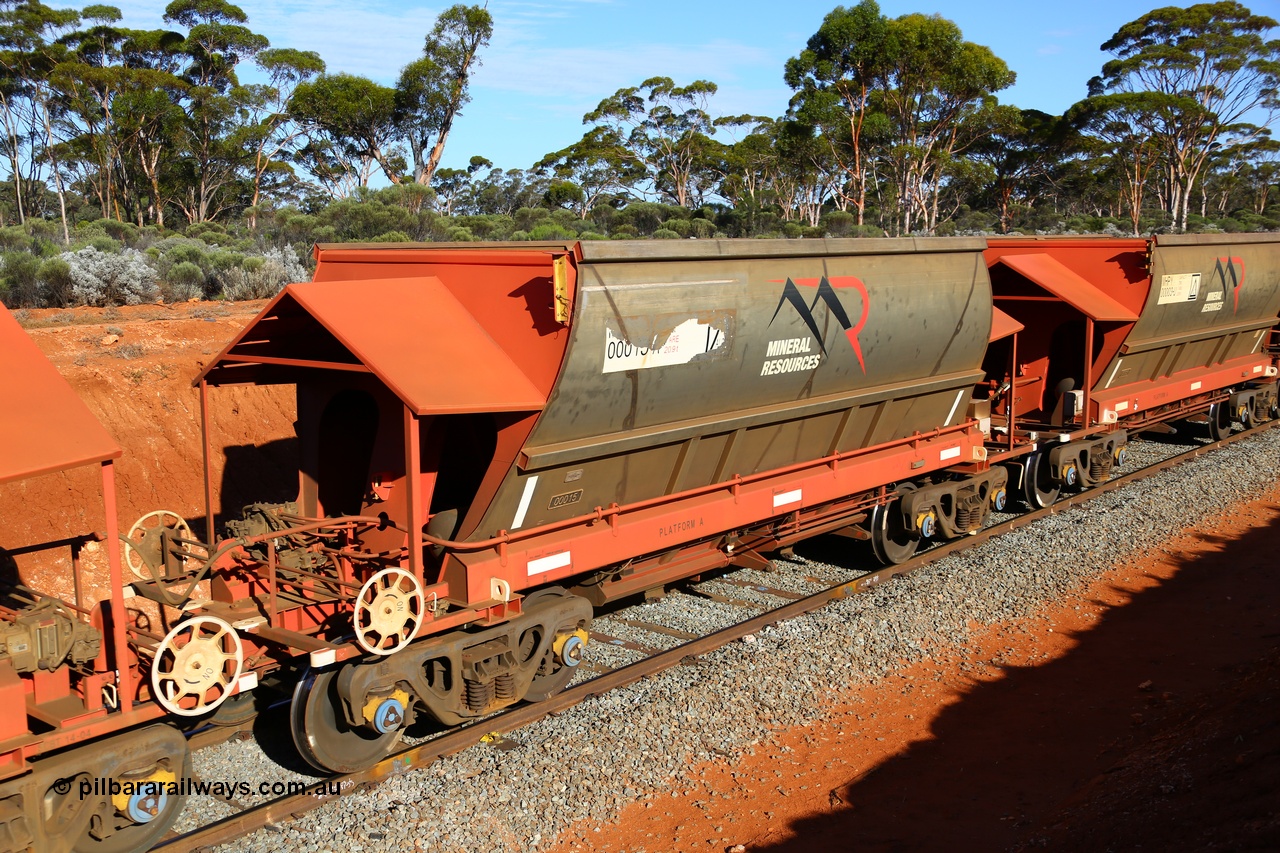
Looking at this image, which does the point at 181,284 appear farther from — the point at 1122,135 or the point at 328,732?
the point at 1122,135

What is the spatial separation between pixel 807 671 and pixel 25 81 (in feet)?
147

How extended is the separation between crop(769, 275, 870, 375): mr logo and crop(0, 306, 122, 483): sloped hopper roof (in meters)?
5.11

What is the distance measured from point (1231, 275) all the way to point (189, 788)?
16.2 meters

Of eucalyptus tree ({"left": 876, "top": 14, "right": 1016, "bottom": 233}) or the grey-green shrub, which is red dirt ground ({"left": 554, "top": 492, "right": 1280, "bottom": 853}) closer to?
the grey-green shrub

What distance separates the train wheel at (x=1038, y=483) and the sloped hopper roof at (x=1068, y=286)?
1954 mm

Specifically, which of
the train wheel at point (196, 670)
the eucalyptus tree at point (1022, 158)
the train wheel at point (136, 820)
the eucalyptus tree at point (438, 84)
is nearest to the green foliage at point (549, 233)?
the eucalyptus tree at point (438, 84)

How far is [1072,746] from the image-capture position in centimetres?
695

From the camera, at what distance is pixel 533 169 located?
6325 centimetres

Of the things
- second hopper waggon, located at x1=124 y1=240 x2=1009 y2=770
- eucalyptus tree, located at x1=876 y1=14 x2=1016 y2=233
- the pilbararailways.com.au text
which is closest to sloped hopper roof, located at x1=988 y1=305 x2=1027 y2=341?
second hopper waggon, located at x1=124 y1=240 x2=1009 y2=770

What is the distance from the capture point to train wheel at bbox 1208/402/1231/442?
17.2 m

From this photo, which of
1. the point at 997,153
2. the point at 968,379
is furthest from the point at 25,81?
the point at 997,153

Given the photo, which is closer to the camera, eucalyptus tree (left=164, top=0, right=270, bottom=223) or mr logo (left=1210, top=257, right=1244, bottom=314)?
mr logo (left=1210, top=257, right=1244, bottom=314)

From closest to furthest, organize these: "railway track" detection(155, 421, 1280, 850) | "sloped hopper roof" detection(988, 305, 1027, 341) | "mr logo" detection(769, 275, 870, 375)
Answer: "railway track" detection(155, 421, 1280, 850), "mr logo" detection(769, 275, 870, 375), "sloped hopper roof" detection(988, 305, 1027, 341)

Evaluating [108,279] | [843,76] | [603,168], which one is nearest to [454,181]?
[603,168]
